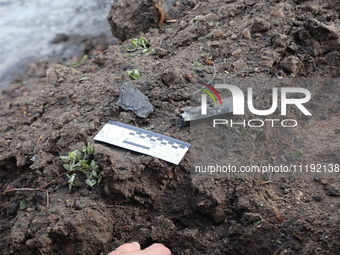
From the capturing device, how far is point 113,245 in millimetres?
→ 2480

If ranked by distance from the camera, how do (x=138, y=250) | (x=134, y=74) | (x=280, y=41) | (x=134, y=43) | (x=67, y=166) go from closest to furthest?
(x=138, y=250) < (x=67, y=166) < (x=280, y=41) < (x=134, y=74) < (x=134, y=43)

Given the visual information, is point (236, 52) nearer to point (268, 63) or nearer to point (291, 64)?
point (268, 63)

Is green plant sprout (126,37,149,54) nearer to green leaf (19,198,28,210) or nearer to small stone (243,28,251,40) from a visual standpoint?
small stone (243,28,251,40)

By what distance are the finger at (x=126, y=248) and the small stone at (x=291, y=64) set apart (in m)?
1.88

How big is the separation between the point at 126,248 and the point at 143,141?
0.79 m

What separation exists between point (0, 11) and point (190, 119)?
4.80 m

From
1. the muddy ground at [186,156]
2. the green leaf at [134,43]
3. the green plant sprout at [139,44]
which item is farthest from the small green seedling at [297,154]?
the green leaf at [134,43]

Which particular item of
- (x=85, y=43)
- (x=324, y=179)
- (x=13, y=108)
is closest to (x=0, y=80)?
(x=85, y=43)

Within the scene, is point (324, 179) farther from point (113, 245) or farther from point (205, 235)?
point (113, 245)

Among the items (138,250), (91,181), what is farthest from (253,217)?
(91,181)

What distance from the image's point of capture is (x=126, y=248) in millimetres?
2322

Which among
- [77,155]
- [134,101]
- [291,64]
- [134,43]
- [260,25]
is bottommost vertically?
[77,155]

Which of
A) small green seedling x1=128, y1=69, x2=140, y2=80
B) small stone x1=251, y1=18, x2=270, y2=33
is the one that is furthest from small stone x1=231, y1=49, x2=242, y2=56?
small green seedling x1=128, y1=69, x2=140, y2=80

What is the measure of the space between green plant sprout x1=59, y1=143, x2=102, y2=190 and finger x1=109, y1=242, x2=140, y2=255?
0.50 metres
